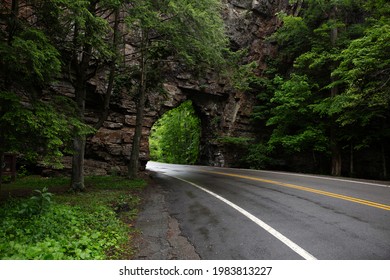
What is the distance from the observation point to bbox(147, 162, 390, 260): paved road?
4.21 metres

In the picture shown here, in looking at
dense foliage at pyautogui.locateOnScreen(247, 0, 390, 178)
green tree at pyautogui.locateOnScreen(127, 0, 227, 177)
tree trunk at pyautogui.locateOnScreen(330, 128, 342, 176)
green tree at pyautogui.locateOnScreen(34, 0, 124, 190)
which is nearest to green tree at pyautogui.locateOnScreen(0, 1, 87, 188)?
green tree at pyautogui.locateOnScreen(34, 0, 124, 190)

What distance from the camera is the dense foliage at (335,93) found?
1338 cm

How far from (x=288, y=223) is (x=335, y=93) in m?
16.0

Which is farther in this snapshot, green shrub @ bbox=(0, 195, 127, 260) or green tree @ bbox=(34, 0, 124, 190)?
green tree @ bbox=(34, 0, 124, 190)

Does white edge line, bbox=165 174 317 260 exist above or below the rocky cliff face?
below

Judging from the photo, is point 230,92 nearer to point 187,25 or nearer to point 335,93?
point 335,93

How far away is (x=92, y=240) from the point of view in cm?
478

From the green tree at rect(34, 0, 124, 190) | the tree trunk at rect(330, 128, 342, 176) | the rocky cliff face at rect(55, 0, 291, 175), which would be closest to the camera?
the green tree at rect(34, 0, 124, 190)

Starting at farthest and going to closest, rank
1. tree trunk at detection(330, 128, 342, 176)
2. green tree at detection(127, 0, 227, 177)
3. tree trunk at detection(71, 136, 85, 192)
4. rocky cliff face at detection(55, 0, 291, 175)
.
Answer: rocky cliff face at detection(55, 0, 291, 175)
tree trunk at detection(330, 128, 342, 176)
tree trunk at detection(71, 136, 85, 192)
green tree at detection(127, 0, 227, 177)

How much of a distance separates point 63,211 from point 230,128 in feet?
68.9

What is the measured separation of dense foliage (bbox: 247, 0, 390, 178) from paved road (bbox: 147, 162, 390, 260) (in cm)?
693

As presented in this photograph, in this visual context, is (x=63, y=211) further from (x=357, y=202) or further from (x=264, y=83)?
(x=264, y=83)

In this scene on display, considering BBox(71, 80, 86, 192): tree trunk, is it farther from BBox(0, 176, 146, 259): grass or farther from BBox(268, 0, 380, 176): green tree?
BBox(268, 0, 380, 176): green tree

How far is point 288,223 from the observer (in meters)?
5.54
